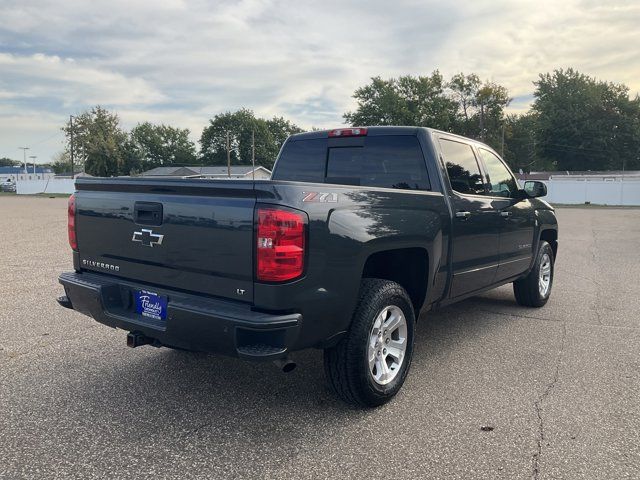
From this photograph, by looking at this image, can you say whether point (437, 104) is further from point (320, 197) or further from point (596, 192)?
point (320, 197)

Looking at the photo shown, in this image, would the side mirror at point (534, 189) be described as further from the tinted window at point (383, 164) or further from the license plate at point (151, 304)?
the license plate at point (151, 304)

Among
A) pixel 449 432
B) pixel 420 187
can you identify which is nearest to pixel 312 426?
pixel 449 432

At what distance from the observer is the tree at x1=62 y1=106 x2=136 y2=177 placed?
7669cm

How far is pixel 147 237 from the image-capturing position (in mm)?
3195

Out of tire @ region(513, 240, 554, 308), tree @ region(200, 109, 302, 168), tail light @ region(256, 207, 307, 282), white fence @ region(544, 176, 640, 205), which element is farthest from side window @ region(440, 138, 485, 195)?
tree @ region(200, 109, 302, 168)

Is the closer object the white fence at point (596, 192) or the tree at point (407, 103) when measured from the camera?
the white fence at point (596, 192)

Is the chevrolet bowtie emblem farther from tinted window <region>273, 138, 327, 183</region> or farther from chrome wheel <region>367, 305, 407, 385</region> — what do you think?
tinted window <region>273, 138, 327, 183</region>

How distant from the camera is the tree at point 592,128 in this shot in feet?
211

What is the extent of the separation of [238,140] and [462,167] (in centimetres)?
9471

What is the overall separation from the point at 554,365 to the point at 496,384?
0.73m

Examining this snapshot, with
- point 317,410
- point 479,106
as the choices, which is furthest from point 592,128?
point 317,410

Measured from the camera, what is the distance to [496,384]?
3.83m

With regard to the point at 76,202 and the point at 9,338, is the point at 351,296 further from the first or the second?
the point at 9,338

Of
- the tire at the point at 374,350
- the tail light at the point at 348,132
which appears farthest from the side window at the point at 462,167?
the tire at the point at 374,350
